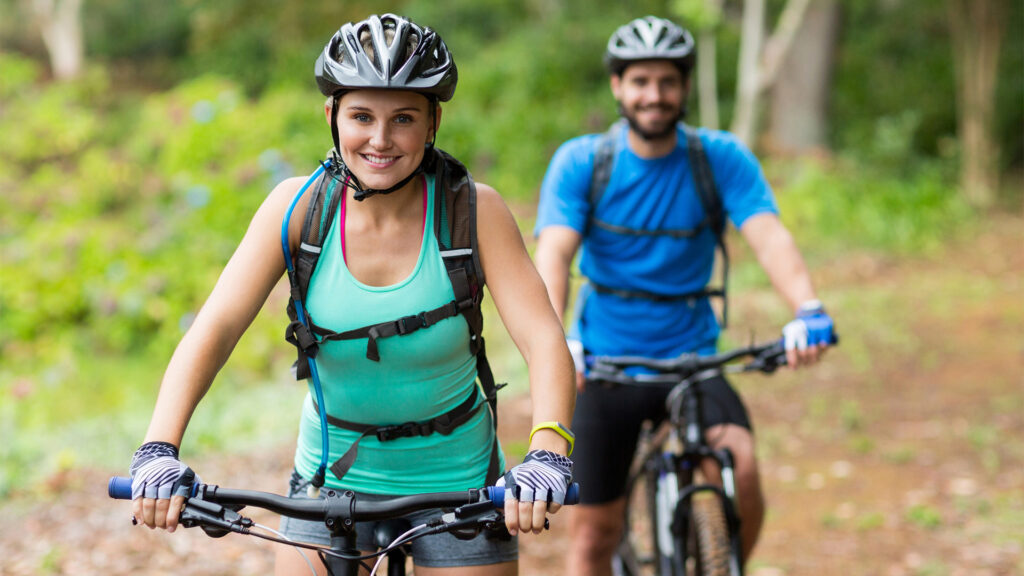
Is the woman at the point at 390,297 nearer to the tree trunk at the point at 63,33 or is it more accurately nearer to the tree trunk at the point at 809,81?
the tree trunk at the point at 809,81

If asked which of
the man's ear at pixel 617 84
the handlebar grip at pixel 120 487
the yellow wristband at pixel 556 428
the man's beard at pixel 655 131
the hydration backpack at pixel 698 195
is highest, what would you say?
the man's ear at pixel 617 84

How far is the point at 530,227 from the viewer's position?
1438 centimetres

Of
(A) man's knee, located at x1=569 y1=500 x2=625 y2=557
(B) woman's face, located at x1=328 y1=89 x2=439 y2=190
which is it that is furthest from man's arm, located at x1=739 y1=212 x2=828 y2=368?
(B) woman's face, located at x1=328 y1=89 x2=439 y2=190

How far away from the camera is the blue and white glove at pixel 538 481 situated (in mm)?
2344

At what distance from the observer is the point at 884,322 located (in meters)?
11.3

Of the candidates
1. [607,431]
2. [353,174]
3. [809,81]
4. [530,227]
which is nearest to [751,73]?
[530,227]

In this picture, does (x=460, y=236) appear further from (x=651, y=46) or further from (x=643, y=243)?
(x=651, y=46)

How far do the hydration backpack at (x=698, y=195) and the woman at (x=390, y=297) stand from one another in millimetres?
1549

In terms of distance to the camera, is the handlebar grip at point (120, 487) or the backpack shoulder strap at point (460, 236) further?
the backpack shoulder strap at point (460, 236)

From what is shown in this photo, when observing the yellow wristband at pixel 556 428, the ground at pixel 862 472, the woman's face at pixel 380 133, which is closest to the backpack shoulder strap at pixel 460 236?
the woman's face at pixel 380 133

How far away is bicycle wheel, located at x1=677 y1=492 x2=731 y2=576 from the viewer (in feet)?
13.0

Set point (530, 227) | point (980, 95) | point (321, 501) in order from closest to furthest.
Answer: point (321, 501) → point (530, 227) → point (980, 95)

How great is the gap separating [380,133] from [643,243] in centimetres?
189

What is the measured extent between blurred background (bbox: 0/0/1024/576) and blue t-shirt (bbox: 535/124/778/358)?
2179mm
